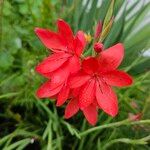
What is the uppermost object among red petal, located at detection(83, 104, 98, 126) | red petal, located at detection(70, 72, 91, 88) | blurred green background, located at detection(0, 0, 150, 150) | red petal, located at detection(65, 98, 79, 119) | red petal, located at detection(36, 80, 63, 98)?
red petal, located at detection(70, 72, 91, 88)

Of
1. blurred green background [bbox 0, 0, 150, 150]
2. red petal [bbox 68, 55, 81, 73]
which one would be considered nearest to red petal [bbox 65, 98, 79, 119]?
red petal [bbox 68, 55, 81, 73]

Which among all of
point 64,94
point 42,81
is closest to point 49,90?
point 64,94

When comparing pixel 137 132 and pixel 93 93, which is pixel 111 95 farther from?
pixel 137 132

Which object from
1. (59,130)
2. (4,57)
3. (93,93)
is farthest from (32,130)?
(93,93)

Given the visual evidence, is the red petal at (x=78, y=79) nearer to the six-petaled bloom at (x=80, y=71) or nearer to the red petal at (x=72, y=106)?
the six-petaled bloom at (x=80, y=71)

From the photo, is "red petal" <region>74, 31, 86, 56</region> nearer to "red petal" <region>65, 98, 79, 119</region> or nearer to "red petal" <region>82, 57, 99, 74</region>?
"red petal" <region>82, 57, 99, 74</region>

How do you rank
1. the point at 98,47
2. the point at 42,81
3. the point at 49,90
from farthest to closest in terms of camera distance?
the point at 42,81 → the point at 49,90 → the point at 98,47

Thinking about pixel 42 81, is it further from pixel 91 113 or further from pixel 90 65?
pixel 90 65
